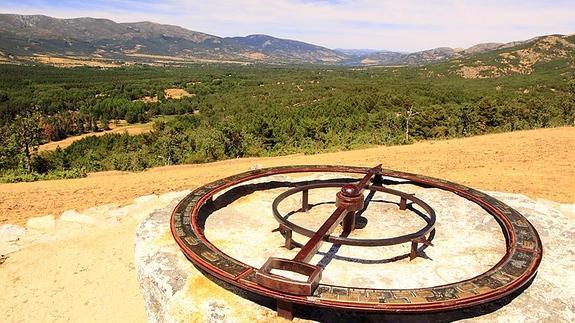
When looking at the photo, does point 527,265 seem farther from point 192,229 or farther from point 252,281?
point 192,229

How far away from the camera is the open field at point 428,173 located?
37.8ft

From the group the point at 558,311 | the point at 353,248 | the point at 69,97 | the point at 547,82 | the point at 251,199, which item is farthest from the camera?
the point at 69,97

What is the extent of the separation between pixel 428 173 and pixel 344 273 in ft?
27.9

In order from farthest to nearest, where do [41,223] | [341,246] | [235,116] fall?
[235,116] → [41,223] → [341,246]

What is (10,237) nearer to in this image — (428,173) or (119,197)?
(119,197)

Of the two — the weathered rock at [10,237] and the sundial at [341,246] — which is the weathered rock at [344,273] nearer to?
the sundial at [341,246]

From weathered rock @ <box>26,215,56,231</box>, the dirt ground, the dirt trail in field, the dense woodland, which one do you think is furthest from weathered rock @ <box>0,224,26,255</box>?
the dirt trail in field

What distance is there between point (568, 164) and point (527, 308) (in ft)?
38.3

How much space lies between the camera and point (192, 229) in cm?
635

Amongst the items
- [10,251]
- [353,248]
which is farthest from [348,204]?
[10,251]

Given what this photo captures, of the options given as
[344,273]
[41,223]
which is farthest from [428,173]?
[41,223]

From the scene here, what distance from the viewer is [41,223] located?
32.5ft

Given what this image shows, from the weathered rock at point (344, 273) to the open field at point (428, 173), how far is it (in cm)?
401

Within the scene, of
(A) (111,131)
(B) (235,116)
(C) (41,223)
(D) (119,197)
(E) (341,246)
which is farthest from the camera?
(A) (111,131)
